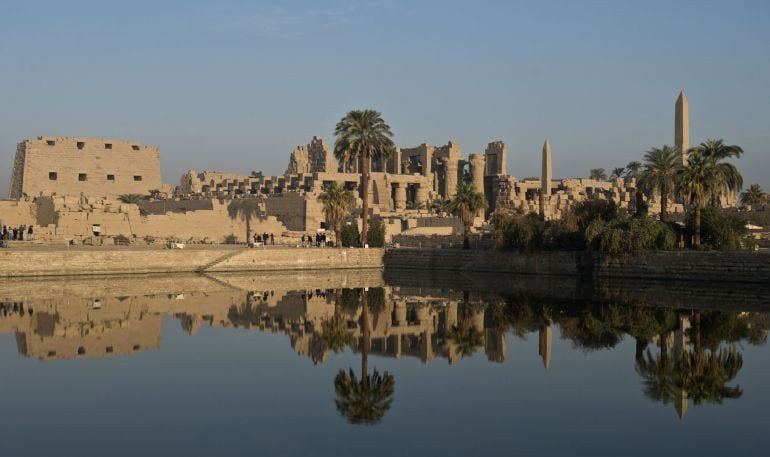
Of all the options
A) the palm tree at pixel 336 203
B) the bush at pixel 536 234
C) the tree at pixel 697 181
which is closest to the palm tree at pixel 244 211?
the palm tree at pixel 336 203

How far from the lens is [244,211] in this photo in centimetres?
5881

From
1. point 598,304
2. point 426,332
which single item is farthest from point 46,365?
point 598,304

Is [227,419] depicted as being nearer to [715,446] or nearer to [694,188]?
[715,446]

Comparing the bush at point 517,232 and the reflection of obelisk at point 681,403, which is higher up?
the bush at point 517,232

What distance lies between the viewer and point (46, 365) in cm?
1573

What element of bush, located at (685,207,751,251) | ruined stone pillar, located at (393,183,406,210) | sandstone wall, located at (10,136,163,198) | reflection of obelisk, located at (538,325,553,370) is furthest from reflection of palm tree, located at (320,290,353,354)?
sandstone wall, located at (10,136,163,198)

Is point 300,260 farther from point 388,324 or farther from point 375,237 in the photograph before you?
point 388,324

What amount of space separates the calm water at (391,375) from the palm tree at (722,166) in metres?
6.74

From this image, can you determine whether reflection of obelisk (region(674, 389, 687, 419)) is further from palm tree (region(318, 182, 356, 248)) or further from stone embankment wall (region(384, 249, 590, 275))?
palm tree (region(318, 182, 356, 248))

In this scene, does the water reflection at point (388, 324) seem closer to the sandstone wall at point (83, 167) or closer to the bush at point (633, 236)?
the bush at point (633, 236)

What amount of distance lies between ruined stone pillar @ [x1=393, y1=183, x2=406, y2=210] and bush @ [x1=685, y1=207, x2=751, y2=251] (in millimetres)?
39946

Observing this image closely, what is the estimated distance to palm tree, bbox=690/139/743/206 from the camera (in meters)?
35.1

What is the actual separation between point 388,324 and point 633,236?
17.1 meters

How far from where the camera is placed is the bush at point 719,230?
118 ft
